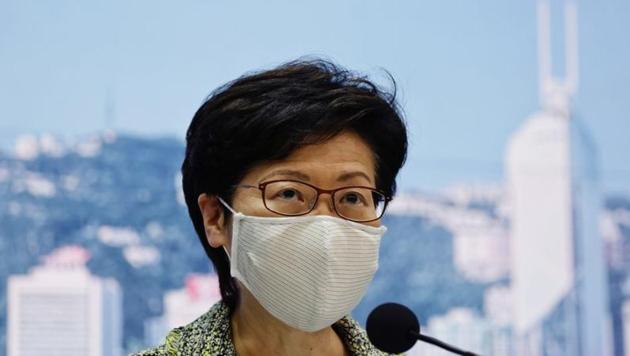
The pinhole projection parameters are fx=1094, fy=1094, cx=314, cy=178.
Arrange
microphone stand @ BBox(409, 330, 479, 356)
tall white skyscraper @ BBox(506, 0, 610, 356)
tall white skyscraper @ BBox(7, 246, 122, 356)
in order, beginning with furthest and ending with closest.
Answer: tall white skyscraper @ BBox(506, 0, 610, 356) → tall white skyscraper @ BBox(7, 246, 122, 356) → microphone stand @ BBox(409, 330, 479, 356)

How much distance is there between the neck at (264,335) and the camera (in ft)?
4.82

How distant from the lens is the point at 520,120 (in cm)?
338

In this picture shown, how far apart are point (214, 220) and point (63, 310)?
147cm

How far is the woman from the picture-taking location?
1393 mm

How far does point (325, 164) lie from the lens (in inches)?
54.7

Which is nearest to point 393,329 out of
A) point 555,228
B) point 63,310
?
point 63,310

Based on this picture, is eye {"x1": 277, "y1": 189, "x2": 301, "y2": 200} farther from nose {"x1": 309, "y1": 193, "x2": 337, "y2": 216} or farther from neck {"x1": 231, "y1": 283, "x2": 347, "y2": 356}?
neck {"x1": 231, "y1": 283, "x2": 347, "y2": 356}

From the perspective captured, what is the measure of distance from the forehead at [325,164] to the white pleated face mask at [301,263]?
2.1 inches

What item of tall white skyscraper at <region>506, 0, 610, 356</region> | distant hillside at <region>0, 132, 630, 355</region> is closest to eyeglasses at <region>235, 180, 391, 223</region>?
distant hillside at <region>0, 132, 630, 355</region>

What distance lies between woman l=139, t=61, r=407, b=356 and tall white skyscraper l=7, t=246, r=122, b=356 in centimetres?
143

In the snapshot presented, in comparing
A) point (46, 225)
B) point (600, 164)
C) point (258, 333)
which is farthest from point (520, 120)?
point (258, 333)

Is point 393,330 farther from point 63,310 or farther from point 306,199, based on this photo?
point 63,310

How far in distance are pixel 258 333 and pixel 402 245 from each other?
1.81 m

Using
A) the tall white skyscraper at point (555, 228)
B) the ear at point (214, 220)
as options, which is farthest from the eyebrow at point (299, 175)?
the tall white skyscraper at point (555, 228)
